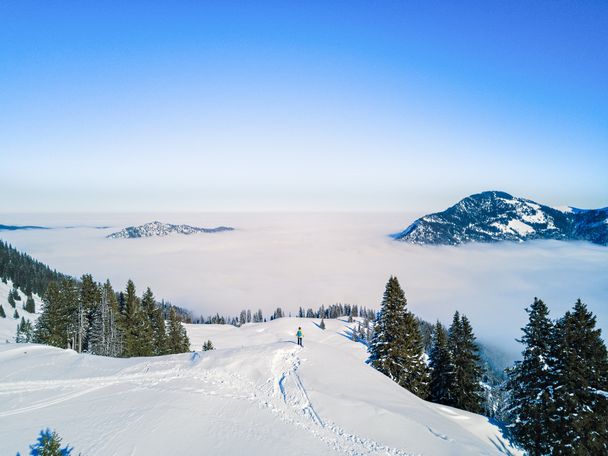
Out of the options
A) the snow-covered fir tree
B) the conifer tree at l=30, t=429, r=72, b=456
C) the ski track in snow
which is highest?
the conifer tree at l=30, t=429, r=72, b=456

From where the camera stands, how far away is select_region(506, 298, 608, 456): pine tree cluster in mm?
19128

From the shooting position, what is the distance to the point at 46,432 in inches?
597

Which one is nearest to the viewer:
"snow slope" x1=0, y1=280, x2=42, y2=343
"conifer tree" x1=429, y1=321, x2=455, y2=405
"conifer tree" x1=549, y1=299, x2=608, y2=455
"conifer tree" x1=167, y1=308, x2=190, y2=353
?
"conifer tree" x1=549, y1=299, x2=608, y2=455

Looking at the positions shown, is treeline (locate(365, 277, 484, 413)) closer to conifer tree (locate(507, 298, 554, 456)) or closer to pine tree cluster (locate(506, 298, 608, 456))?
conifer tree (locate(507, 298, 554, 456))

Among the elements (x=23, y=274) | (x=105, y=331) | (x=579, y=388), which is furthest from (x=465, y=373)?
(x=23, y=274)

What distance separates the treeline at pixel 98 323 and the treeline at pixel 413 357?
31381mm

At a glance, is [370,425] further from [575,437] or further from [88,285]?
[88,285]

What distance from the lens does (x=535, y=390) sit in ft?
71.8

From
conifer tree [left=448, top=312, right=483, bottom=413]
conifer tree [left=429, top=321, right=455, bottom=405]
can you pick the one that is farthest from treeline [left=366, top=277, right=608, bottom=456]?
conifer tree [left=429, top=321, right=455, bottom=405]

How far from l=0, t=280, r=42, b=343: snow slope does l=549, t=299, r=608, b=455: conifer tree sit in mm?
96329

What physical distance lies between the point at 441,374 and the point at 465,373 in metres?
2.26

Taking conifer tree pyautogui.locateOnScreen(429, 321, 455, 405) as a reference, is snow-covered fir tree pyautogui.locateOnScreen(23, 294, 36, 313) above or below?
below

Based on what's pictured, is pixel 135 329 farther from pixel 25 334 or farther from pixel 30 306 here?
pixel 30 306

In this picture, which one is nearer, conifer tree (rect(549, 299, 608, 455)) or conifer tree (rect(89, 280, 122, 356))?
conifer tree (rect(549, 299, 608, 455))
